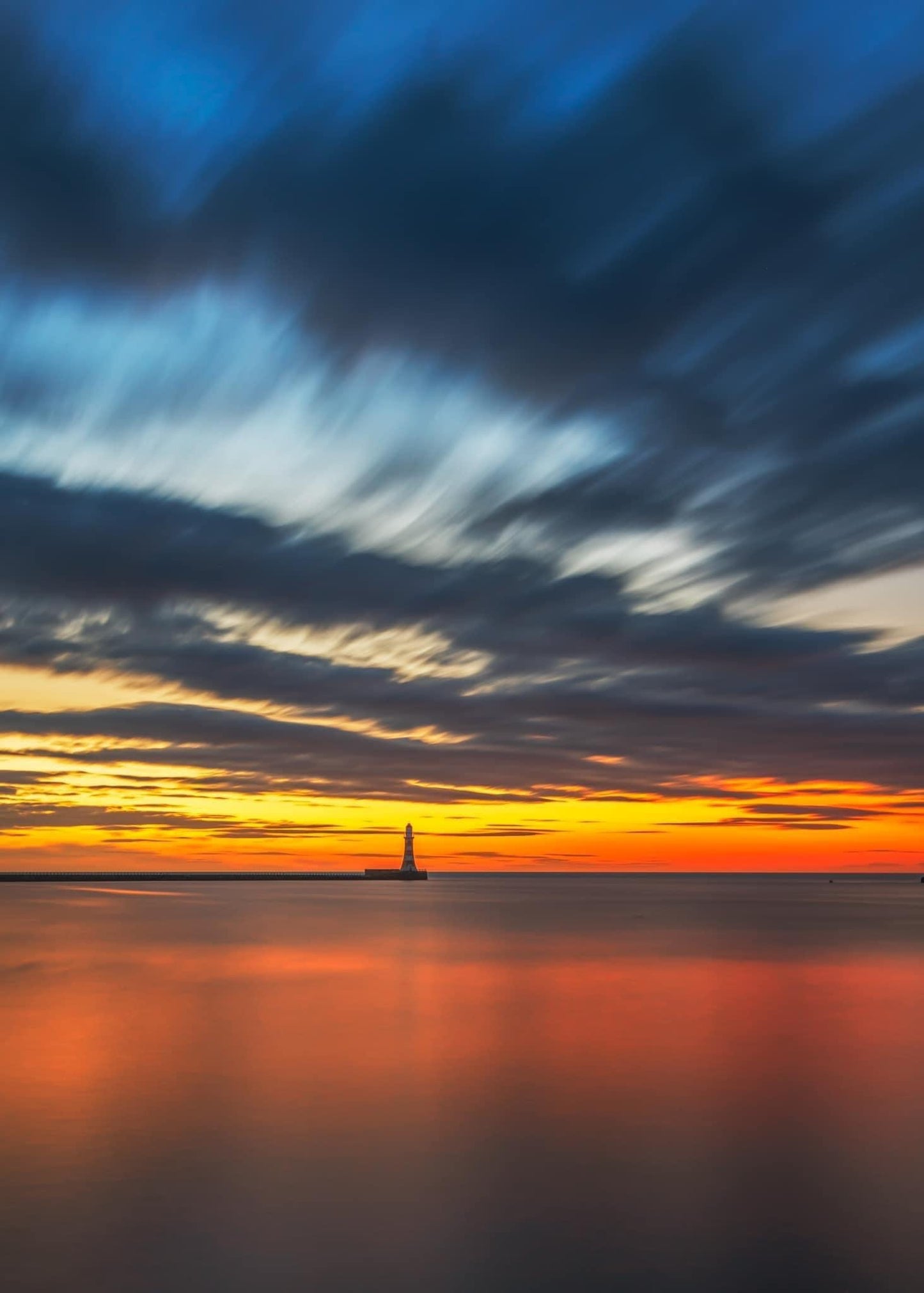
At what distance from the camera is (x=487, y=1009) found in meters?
39.6

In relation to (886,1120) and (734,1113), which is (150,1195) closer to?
(734,1113)

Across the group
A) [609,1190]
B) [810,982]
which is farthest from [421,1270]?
[810,982]

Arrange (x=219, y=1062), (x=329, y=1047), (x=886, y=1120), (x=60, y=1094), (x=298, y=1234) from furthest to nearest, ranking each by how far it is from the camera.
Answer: (x=329, y=1047)
(x=219, y=1062)
(x=60, y=1094)
(x=886, y=1120)
(x=298, y=1234)

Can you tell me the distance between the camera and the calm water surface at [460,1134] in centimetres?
1398

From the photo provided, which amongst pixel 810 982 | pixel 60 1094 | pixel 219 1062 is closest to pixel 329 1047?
pixel 219 1062

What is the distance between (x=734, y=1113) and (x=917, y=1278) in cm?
942

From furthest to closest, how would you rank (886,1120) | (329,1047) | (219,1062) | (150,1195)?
(329,1047), (219,1062), (886,1120), (150,1195)

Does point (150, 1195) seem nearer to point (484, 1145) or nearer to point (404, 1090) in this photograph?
point (484, 1145)

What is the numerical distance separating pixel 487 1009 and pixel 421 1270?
26.6 meters

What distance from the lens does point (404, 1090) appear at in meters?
24.9

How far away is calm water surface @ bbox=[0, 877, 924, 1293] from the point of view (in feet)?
45.9

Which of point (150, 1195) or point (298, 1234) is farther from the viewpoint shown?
point (150, 1195)

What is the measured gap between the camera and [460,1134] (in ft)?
68.0

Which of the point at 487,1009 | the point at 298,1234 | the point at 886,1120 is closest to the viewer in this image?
the point at 298,1234
